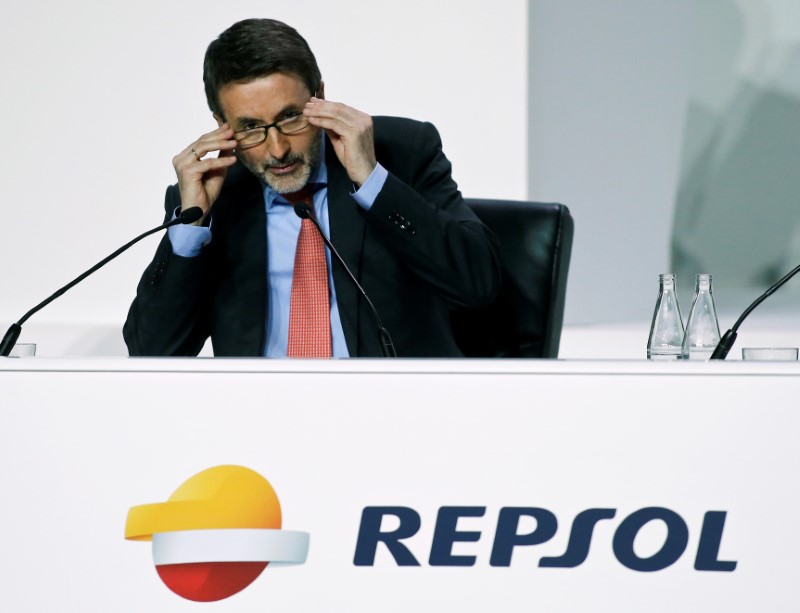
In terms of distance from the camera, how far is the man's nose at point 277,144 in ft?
5.50

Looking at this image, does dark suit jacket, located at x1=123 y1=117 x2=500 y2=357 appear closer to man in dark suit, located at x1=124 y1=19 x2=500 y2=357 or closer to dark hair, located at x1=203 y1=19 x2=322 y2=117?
man in dark suit, located at x1=124 y1=19 x2=500 y2=357

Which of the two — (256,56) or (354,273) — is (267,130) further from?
(354,273)

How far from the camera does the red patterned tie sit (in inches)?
66.0

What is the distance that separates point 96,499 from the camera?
35.9 inches

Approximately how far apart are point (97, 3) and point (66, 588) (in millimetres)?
2000

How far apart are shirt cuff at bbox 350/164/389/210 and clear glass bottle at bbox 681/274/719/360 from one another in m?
0.52

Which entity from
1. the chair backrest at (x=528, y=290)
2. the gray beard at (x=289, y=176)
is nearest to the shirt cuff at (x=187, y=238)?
the gray beard at (x=289, y=176)

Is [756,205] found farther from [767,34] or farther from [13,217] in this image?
[13,217]

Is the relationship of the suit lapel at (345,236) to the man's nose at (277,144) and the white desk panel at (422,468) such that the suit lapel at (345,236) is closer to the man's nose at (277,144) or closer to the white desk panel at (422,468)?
the man's nose at (277,144)

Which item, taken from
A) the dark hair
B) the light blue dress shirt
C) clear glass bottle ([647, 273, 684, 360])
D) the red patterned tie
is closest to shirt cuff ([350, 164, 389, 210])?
the light blue dress shirt

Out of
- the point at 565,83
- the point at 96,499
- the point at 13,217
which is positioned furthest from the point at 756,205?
the point at 96,499

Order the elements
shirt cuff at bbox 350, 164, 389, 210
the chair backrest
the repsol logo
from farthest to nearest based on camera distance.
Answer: the chair backrest < shirt cuff at bbox 350, 164, 389, 210 < the repsol logo

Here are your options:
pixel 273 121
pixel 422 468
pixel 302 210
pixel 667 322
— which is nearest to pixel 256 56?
pixel 273 121

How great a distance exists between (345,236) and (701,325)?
2.01 ft
